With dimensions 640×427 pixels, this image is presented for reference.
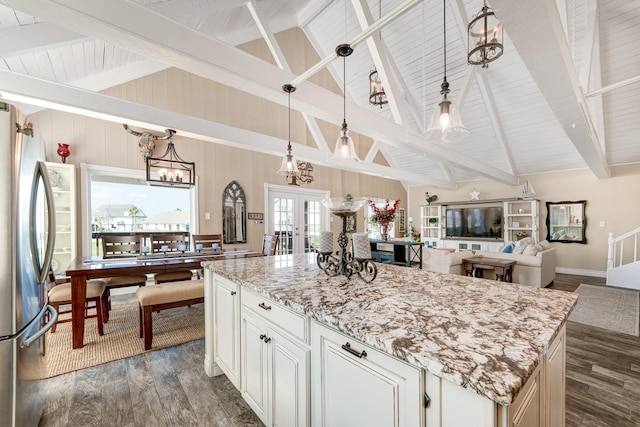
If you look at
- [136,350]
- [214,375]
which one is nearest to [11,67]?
[136,350]

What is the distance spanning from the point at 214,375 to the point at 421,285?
1740 mm

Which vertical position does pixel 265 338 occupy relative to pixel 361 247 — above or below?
below

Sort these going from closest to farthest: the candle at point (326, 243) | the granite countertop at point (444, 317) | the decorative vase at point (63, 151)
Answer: the granite countertop at point (444, 317)
the candle at point (326, 243)
the decorative vase at point (63, 151)

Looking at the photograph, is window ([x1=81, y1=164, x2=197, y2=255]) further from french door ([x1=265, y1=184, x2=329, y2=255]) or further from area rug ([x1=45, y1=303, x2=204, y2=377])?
french door ([x1=265, y1=184, x2=329, y2=255])

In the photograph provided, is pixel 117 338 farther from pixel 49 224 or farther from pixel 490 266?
pixel 490 266

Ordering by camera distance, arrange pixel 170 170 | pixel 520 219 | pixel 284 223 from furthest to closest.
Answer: pixel 520 219
pixel 284 223
pixel 170 170

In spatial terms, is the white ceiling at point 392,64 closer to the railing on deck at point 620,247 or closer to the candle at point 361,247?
the railing on deck at point 620,247

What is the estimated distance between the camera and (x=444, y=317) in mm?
960

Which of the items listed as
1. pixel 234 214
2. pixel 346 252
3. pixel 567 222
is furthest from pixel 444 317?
pixel 567 222

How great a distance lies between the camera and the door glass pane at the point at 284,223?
242 inches

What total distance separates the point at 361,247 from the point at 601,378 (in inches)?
88.0

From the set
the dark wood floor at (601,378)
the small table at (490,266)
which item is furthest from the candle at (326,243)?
the small table at (490,266)

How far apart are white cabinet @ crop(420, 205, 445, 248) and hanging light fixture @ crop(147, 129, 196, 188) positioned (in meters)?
6.74

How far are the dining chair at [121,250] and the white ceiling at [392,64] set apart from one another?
→ 161 centimetres
